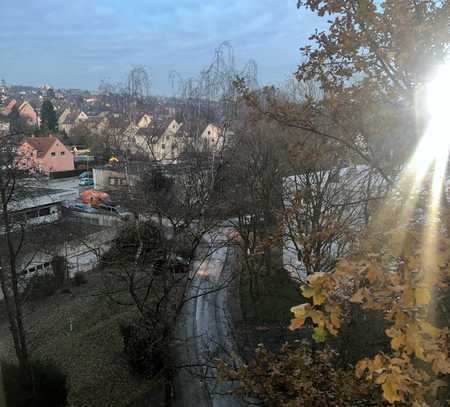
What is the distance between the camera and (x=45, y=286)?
44.0ft

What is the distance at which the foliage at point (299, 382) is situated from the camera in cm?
310

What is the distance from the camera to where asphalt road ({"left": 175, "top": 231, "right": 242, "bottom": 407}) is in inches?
299

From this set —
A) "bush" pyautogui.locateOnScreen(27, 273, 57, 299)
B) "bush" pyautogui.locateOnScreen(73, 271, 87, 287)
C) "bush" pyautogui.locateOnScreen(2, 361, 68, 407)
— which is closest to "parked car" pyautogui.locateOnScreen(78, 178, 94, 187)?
"bush" pyautogui.locateOnScreen(73, 271, 87, 287)

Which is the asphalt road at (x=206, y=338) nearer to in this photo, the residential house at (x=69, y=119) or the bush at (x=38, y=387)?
the bush at (x=38, y=387)

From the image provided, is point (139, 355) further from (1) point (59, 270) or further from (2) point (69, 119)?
(2) point (69, 119)

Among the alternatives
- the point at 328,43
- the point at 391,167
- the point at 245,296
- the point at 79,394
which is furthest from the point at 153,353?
the point at 328,43

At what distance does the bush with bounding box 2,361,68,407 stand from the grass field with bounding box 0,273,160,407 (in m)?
0.90

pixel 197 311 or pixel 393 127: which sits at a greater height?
pixel 393 127

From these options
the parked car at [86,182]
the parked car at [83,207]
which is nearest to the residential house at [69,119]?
the parked car at [86,182]

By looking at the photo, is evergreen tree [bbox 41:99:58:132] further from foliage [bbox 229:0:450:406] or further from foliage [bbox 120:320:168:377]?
foliage [bbox 229:0:450:406]

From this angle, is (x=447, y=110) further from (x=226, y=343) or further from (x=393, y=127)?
(x=226, y=343)

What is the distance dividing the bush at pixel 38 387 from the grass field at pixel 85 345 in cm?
90

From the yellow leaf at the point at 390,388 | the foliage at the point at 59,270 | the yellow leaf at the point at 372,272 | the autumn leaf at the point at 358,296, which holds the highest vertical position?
the yellow leaf at the point at 372,272

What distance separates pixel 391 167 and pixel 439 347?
2.53 meters
